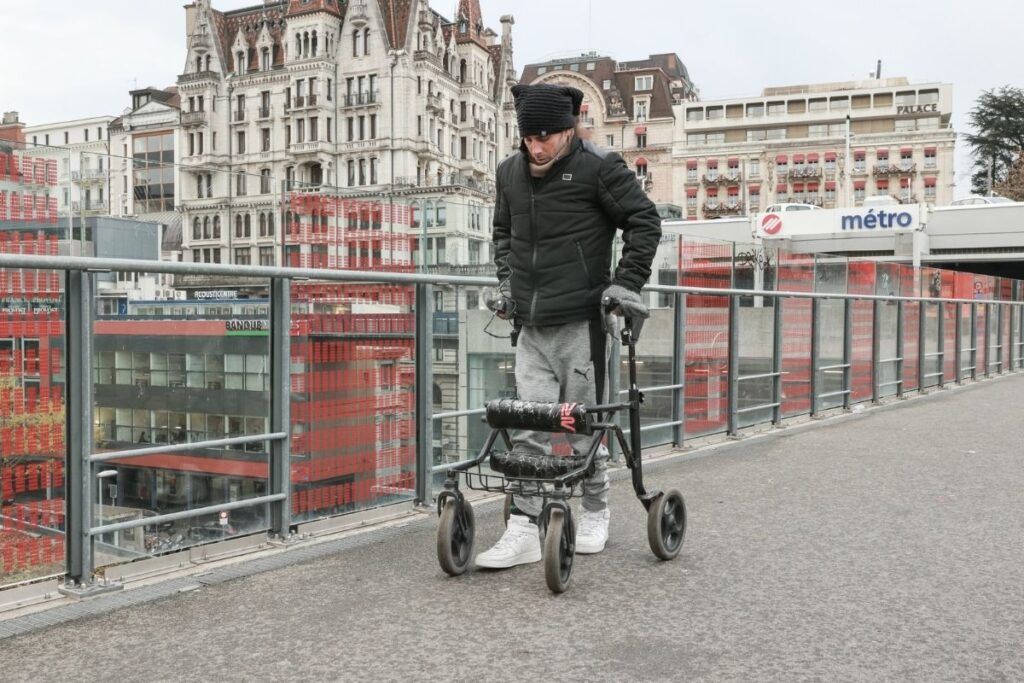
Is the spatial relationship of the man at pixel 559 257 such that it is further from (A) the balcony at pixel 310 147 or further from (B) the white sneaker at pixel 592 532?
(A) the balcony at pixel 310 147

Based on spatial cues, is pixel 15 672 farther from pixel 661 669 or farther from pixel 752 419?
pixel 752 419

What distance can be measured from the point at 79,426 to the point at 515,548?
5.85 ft

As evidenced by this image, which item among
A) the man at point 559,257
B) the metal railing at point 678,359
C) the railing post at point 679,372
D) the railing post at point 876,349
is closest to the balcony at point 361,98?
the metal railing at point 678,359

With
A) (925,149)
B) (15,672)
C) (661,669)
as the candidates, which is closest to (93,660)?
(15,672)

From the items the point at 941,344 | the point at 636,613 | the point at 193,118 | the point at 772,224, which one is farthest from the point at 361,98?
the point at 636,613

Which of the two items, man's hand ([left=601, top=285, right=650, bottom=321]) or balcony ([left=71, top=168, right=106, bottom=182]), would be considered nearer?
man's hand ([left=601, top=285, right=650, bottom=321])

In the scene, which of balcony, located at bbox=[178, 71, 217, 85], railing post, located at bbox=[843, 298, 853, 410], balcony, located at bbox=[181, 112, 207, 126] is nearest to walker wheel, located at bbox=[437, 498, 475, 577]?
railing post, located at bbox=[843, 298, 853, 410]

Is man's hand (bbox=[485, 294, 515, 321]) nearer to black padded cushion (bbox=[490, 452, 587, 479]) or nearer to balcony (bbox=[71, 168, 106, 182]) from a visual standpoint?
black padded cushion (bbox=[490, 452, 587, 479])

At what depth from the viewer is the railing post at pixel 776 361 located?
10.2m

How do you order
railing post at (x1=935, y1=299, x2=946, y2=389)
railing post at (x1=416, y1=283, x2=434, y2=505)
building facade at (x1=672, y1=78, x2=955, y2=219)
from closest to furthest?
railing post at (x1=416, y1=283, x2=434, y2=505)
railing post at (x1=935, y1=299, x2=946, y2=389)
building facade at (x1=672, y1=78, x2=955, y2=219)

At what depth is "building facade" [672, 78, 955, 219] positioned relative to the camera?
348ft

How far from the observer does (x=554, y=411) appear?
4.20m

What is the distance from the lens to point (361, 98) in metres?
88.2

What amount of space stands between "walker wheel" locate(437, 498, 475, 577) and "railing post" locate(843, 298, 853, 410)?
27.1 feet
